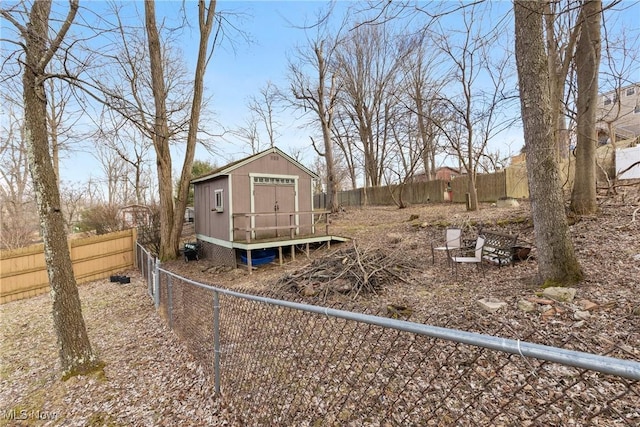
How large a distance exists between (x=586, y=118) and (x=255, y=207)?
342 inches

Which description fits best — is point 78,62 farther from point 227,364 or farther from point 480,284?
point 480,284

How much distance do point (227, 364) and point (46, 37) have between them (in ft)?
13.9

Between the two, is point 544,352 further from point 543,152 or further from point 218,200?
point 218,200

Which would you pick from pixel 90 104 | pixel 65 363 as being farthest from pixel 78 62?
pixel 65 363

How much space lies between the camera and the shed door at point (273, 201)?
391 inches

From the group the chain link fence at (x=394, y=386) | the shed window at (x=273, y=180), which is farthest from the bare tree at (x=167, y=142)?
the chain link fence at (x=394, y=386)

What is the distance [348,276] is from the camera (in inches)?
240

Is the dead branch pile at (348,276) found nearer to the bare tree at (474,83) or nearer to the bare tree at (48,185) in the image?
the bare tree at (48,185)

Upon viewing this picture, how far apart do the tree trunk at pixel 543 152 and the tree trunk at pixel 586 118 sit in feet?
10.0

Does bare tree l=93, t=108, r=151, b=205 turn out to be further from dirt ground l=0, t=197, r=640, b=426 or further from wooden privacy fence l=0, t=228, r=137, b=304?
dirt ground l=0, t=197, r=640, b=426

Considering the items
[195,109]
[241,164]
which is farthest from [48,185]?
[195,109]

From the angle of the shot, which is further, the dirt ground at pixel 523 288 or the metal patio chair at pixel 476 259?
the metal patio chair at pixel 476 259

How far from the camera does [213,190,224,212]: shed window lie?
9.69 metres

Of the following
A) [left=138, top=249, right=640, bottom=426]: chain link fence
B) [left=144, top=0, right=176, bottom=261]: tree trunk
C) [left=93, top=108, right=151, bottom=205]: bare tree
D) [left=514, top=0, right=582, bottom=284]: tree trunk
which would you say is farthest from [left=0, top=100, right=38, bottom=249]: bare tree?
[left=514, top=0, right=582, bottom=284]: tree trunk
